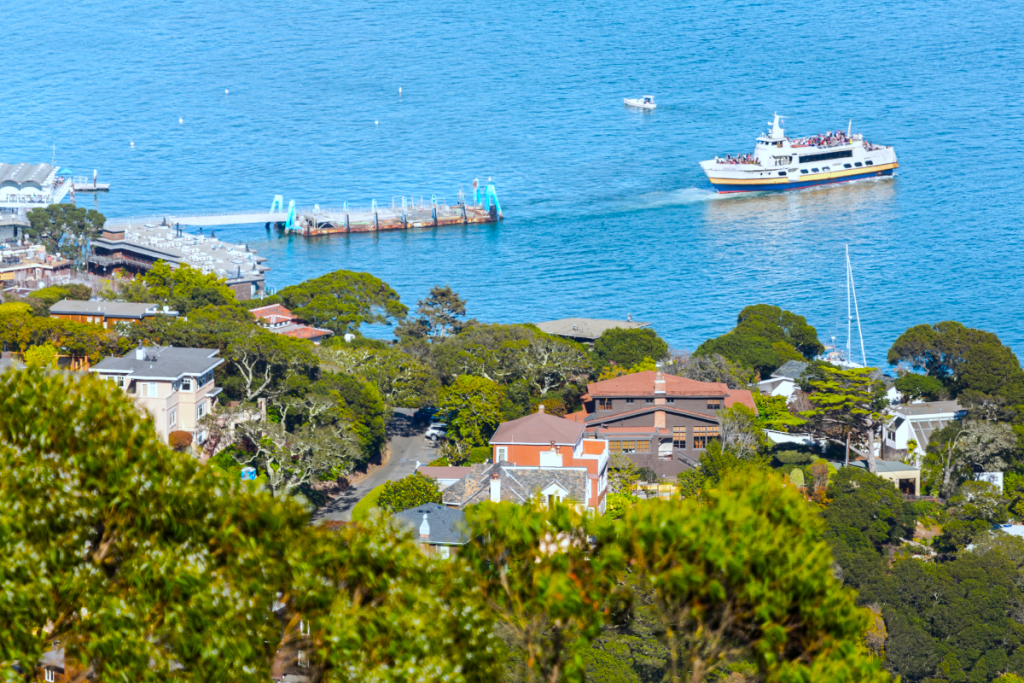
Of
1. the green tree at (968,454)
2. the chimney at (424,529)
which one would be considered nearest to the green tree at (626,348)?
the green tree at (968,454)

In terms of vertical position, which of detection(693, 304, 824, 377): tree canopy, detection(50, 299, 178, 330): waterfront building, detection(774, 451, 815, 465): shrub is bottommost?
detection(774, 451, 815, 465): shrub

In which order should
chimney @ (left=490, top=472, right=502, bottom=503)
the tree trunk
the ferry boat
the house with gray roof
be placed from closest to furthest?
chimney @ (left=490, top=472, right=502, bottom=503)
the house with gray roof
the tree trunk
the ferry boat

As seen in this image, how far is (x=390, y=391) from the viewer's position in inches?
2506

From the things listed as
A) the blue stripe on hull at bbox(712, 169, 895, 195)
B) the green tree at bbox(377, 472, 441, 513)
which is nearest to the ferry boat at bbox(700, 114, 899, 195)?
the blue stripe on hull at bbox(712, 169, 895, 195)

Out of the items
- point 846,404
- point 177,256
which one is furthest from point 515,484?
point 177,256

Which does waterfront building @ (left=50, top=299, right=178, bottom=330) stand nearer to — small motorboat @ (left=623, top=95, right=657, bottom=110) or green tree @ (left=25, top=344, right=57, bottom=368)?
green tree @ (left=25, top=344, right=57, bottom=368)

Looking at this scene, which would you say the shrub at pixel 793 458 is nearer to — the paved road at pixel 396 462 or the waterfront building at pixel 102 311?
the paved road at pixel 396 462

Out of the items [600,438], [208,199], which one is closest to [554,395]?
[600,438]

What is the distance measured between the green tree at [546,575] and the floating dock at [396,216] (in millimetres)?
109294

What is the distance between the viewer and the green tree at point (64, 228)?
10475 centimetres

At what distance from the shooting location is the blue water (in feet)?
336

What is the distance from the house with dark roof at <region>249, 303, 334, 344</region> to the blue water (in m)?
19.1

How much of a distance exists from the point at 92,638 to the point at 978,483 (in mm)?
47117

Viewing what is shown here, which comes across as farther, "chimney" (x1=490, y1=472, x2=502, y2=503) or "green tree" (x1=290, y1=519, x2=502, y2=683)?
"chimney" (x1=490, y1=472, x2=502, y2=503)
